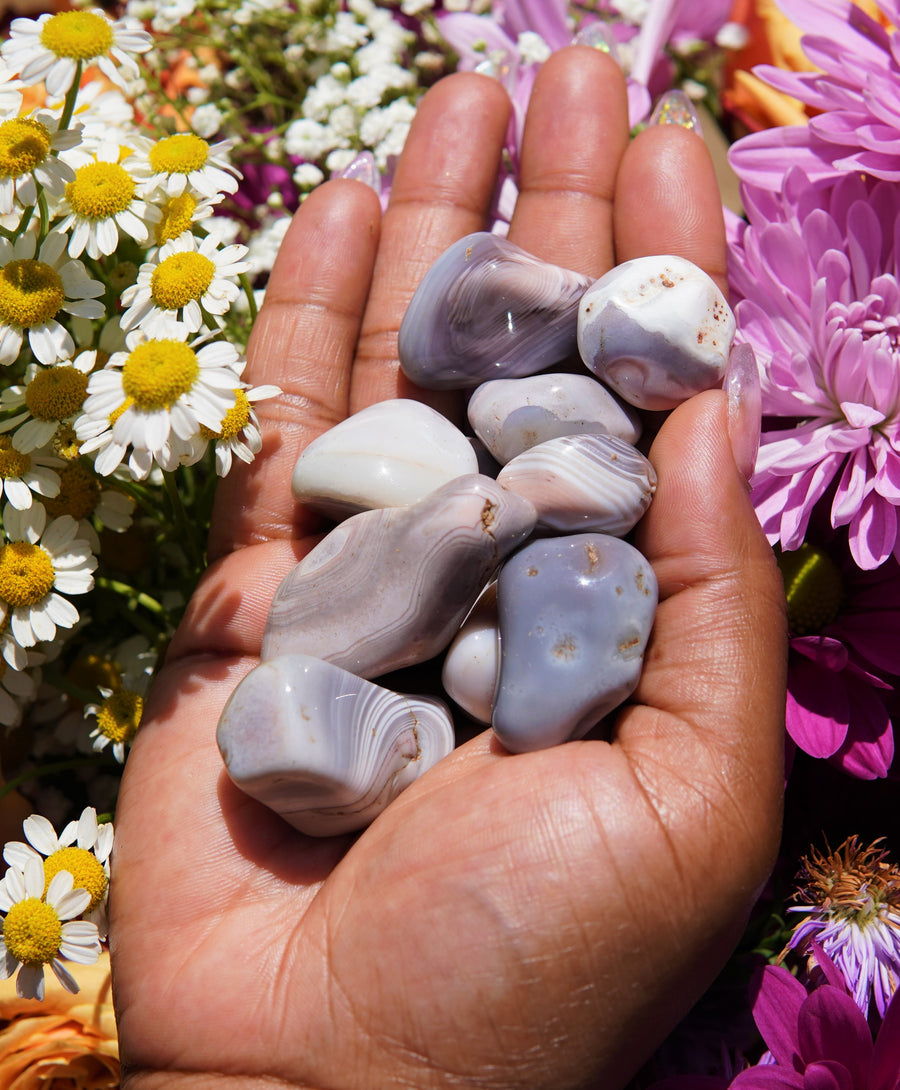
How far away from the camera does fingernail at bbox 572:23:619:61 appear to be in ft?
3.72

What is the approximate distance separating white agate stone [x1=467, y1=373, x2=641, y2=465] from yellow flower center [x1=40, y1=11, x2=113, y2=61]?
1.36ft

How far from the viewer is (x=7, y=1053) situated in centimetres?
77

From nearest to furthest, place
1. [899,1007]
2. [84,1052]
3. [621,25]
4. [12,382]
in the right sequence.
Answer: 1. [899,1007]
2. [84,1052]
3. [12,382]
4. [621,25]

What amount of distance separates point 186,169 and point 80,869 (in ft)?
1.86

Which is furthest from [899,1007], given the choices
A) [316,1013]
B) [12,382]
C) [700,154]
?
[12,382]

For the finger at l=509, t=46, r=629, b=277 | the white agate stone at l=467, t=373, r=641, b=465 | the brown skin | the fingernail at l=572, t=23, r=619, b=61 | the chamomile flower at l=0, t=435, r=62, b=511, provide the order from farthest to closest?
the fingernail at l=572, t=23, r=619, b=61
the finger at l=509, t=46, r=629, b=277
the white agate stone at l=467, t=373, r=641, b=465
the chamomile flower at l=0, t=435, r=62, b=511
the brown skin

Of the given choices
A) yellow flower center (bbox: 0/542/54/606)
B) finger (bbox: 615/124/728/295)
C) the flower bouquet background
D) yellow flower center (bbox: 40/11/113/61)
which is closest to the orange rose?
the flower bouquet background

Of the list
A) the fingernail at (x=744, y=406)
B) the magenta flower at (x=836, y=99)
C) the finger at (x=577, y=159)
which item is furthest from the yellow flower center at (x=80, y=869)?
the magenta flower at (x=836, y=99)

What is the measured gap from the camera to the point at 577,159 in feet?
3.34

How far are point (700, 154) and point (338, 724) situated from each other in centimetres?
64

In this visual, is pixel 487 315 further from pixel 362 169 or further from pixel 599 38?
pixel 599 38

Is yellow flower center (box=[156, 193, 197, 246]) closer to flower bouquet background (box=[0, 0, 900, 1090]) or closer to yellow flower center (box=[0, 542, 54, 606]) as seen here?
flower bouquet background (box=[0, 0, 900, 1090])

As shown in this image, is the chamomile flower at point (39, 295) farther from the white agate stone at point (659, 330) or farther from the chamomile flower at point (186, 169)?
the white agate stone at point (659, 330)

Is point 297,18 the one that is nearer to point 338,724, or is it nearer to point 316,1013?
point 338,724
